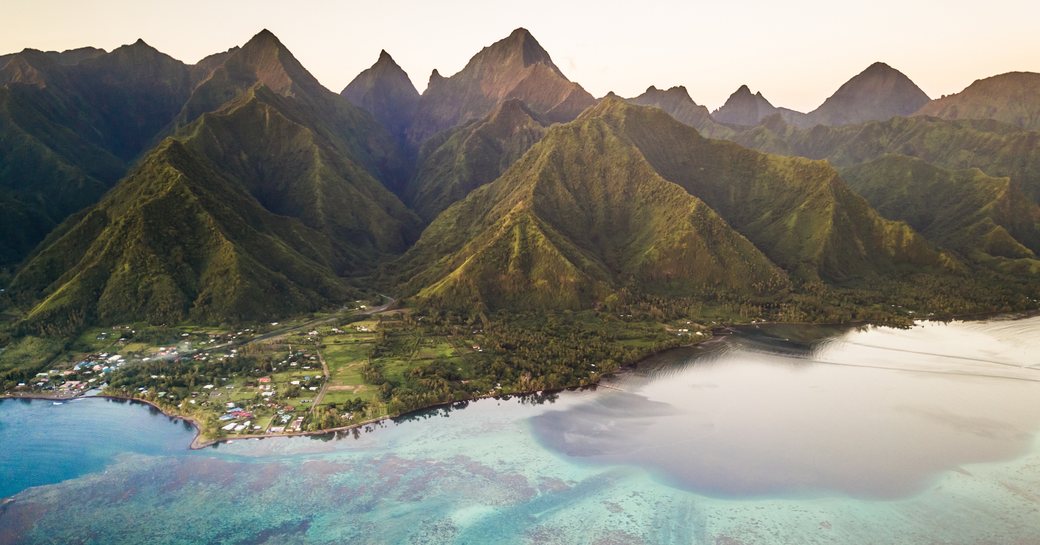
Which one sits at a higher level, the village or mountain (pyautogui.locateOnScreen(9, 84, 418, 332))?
mountain (pyautogui.locateOnScreen(9, 84, 418, 332))

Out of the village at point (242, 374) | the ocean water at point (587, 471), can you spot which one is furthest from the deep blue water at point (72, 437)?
the village at point (242, 374)

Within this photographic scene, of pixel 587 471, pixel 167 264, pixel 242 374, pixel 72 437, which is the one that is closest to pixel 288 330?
pixel 242 374

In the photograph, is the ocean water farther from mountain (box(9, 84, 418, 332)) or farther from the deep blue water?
mountain (box(9, 84, 418, 332))

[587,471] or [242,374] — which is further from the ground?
[242,374]

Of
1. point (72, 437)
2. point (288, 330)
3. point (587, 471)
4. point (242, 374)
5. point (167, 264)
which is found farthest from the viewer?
point (167, 264)

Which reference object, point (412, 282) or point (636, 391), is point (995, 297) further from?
point (412, 282)

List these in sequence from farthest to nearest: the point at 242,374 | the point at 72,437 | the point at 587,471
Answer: the point at 242,374
the point at 72,437
the point at 587,471

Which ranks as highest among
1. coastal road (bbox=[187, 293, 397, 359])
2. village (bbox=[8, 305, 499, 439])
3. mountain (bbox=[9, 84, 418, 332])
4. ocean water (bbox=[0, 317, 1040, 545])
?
mountain (bbox=[9, 84, 418, 332])

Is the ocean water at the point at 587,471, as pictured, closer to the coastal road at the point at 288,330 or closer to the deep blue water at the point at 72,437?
the deep blue water at the point at 72,437

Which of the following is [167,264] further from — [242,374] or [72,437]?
[72,437]

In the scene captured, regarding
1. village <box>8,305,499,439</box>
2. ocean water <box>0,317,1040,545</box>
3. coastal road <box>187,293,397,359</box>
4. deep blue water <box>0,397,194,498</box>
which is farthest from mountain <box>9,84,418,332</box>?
ocean water <box>0,317,1040,545</box>
